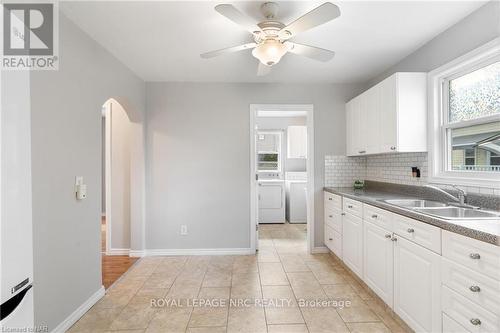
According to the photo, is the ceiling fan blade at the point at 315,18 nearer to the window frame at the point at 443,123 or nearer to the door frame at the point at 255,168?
the window frame at the point at 443,123

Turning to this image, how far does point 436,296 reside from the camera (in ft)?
5.14

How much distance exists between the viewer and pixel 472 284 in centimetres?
133

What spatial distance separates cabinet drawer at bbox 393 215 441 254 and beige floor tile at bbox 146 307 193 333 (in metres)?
1.75

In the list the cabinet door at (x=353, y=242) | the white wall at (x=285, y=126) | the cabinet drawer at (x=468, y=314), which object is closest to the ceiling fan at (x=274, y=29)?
the cabinet door at (x=353, y=242)

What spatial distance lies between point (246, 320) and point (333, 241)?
5.45 ft

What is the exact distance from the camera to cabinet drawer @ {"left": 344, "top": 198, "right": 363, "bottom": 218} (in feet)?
8.41

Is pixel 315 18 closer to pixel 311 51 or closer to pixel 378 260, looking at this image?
pixel 311 51

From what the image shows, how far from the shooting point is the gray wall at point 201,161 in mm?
3611

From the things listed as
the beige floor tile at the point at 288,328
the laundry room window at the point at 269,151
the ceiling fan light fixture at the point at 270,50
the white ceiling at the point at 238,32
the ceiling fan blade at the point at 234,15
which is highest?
the white ceiling at the point at 238,32

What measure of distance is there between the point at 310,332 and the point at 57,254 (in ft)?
6.28

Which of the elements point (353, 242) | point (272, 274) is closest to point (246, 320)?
point (272, 274)

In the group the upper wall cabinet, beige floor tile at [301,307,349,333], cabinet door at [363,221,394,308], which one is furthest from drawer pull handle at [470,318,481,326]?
the upper wall cabinet

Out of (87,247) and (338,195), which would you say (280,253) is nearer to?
(338,195)

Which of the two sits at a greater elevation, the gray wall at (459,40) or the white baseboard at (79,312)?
the gray wall at (459,40)
